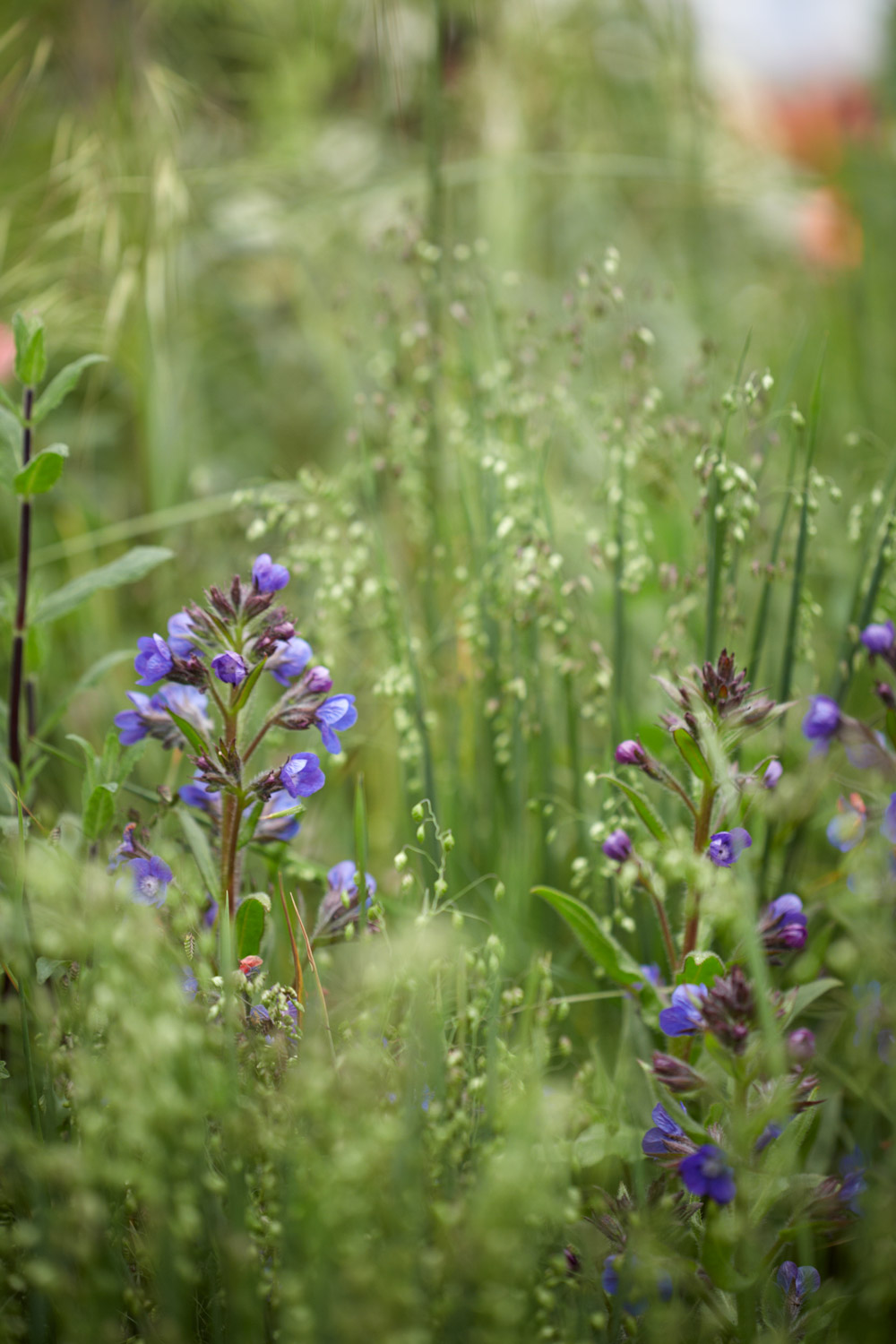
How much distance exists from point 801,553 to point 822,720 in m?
0.37

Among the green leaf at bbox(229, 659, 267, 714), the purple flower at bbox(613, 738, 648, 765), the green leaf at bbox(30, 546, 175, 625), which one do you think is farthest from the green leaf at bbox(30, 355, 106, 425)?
the purple flower at bbox(613, 738, 648, 765)

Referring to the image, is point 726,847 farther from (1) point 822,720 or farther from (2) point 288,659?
(2) point 288,659

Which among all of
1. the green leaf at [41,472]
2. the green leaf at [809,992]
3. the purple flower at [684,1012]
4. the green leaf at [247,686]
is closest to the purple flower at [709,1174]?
the purple flower at [684,1012]

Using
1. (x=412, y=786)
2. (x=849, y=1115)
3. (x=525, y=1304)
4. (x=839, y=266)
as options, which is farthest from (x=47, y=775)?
(x=839, y=266)

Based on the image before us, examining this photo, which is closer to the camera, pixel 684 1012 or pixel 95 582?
pixel 684 1012

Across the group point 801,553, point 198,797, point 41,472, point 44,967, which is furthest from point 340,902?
point 801,553

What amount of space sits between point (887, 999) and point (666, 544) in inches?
49.0

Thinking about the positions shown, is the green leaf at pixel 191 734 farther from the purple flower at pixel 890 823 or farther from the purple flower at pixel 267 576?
the purple flower at pixel 890 823

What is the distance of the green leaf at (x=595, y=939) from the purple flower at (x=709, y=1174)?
23 centimetres

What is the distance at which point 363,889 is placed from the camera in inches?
39.7

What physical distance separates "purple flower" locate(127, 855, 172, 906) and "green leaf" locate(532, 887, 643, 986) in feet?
1.34

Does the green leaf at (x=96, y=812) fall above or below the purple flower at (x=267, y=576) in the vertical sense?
below

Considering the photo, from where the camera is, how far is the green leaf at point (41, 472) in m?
1.16

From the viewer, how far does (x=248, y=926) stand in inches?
40.6
